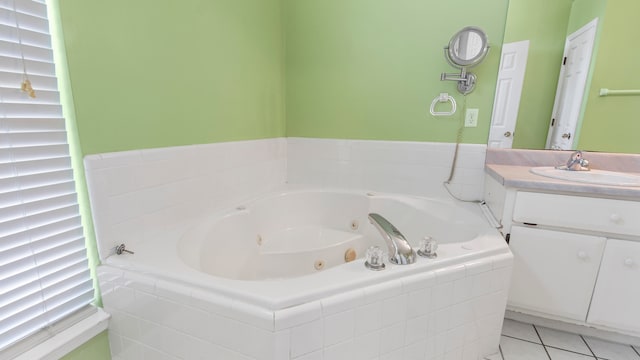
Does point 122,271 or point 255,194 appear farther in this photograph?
point 255,194

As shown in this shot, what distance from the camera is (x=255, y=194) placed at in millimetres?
1963

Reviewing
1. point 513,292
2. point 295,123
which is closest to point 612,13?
point 513,292

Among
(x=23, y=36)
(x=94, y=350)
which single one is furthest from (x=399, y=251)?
(x=23, y=36)

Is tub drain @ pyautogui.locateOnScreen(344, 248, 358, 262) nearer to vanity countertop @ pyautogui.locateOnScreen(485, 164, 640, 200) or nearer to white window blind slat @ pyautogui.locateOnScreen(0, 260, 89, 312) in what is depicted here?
vanity countertop @ pyautogui.locateOnScreen(485, 164, 640, 200)

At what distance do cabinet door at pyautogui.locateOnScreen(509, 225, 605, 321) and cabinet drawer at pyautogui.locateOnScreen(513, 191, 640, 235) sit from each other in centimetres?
6

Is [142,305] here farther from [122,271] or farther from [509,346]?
[509,346]

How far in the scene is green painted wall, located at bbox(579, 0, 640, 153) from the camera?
5.00 ft

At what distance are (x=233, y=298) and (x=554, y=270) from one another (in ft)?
4.95

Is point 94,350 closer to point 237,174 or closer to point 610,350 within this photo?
point 237,174

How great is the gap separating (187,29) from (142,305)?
1199 millimetres

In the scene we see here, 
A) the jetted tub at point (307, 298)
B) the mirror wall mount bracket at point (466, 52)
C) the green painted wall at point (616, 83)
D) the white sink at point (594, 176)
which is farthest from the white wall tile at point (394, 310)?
the green painted wall at point (616, 83)

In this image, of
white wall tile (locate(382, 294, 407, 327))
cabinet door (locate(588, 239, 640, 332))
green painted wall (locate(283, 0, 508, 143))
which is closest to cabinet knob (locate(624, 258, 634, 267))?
cabinet door (locate(588, 239, 640, 332))

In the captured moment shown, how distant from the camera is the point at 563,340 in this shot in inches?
56.8

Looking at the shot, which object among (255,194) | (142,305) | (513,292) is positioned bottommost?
(513,292)
